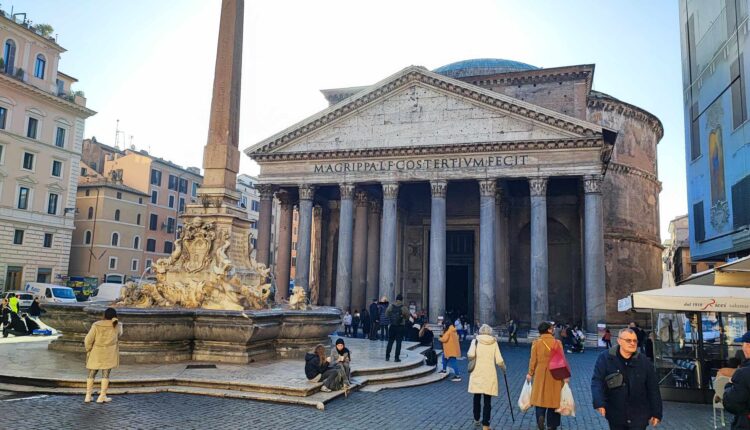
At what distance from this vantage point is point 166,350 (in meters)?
8.97

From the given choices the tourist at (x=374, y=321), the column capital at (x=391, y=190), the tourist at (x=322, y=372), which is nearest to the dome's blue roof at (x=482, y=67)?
the column capital at (x=391, y=190)

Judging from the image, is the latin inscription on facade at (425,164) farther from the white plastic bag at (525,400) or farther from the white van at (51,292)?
the white plastic bag at (525,400)

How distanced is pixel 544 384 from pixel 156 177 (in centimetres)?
4135

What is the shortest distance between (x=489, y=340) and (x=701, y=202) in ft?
A: 61.5

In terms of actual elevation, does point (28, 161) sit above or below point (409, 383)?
above

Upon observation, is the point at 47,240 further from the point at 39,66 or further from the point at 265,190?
the point at 265,190

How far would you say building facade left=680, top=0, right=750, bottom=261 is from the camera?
17.8m

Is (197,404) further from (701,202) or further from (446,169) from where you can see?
(701,202)

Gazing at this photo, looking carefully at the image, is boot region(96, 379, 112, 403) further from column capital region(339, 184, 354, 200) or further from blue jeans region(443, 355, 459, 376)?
column capital region(339, 184, 354, 200)

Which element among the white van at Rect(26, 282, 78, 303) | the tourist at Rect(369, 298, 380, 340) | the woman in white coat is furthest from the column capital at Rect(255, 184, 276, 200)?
the woman in white coat

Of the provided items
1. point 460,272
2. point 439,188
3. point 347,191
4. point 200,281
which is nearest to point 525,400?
point 200,281

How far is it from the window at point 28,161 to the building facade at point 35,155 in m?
0.05

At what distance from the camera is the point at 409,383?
1010 centimetres

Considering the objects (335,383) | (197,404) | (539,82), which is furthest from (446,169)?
(197,404)
